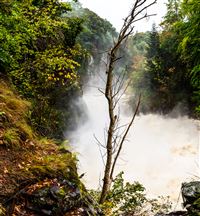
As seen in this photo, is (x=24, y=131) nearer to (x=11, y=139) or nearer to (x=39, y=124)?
(x=11, y=139)

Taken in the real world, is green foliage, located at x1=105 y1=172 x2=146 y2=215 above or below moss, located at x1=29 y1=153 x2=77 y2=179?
above

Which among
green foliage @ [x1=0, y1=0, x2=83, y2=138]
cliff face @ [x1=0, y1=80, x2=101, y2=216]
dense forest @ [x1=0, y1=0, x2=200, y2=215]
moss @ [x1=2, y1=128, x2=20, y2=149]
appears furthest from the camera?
green foliage @ [x1=0, y1=0, x2=83, y2=138]

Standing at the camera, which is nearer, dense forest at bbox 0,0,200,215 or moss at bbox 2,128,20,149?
dense forest at bbox 0,0,200,215

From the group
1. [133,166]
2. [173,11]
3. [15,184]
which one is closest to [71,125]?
[133,166]

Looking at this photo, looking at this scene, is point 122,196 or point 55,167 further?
point 122,196

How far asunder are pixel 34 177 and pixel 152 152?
15714 mm

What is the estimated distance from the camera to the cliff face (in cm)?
347

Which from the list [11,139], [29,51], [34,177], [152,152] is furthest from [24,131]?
[152,152]

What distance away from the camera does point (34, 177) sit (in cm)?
382

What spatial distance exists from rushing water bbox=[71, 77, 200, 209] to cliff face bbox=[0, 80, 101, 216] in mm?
10503

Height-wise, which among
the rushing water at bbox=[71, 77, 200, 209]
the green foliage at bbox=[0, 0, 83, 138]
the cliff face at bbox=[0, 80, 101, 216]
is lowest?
the cliff face at bbox=[0, 80, 101, 216]

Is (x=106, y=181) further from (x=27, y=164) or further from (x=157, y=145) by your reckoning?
(x=157, y=145)

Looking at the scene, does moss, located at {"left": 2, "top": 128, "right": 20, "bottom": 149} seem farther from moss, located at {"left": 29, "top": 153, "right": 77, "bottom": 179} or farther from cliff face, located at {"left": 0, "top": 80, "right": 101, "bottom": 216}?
moss, located at {"left": 29, "top": 153, "right": 77, "bottom": 179}

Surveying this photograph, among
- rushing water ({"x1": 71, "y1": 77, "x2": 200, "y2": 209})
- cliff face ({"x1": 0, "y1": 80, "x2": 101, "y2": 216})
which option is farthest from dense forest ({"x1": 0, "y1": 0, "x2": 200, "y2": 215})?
rushing water ({"x1": 71, "y1": 77, "x2": 200, "y2": 209})
